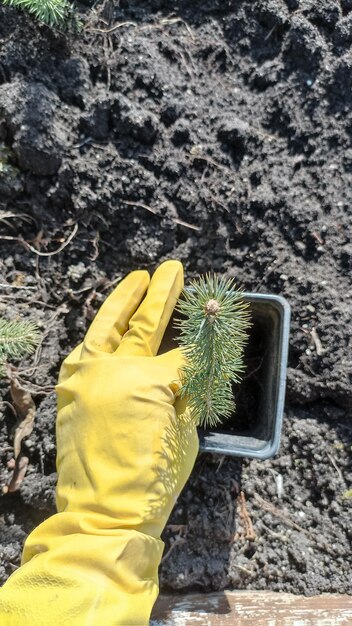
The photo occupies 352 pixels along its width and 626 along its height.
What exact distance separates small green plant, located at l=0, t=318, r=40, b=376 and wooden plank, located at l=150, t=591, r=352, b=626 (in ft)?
2.84

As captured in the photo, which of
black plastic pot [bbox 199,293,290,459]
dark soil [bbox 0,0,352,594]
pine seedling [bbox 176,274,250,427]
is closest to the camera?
pine seedling [bbox 176,274,250,427]

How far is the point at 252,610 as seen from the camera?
1.61 meters

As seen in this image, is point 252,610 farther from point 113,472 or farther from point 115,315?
point 115,315

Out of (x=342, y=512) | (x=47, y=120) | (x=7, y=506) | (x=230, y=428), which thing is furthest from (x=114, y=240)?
(x=342, y=512)

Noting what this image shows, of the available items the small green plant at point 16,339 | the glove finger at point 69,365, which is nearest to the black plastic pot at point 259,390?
the glove finger at point 69,365

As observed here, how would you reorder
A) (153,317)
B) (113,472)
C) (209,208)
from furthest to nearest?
(209,208) → (153,317) → (113,472)

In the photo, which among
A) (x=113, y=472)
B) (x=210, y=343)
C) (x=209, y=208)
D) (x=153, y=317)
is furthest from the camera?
(x=209, y=208)

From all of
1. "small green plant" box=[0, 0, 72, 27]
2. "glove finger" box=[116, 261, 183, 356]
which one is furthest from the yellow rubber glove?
"small green plant" box=[0, 0, 72, 27]

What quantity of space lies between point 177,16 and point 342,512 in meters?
1.67

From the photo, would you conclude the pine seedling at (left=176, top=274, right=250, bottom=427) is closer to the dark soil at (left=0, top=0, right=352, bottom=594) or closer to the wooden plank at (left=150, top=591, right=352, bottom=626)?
the dark soil at (left=0, top=0, right=352, bottom=594)

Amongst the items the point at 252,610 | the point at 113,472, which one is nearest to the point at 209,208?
the point at 113,472

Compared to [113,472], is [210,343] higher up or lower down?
higher up

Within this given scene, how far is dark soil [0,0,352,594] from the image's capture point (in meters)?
1.67

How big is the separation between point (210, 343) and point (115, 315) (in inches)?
18.6
